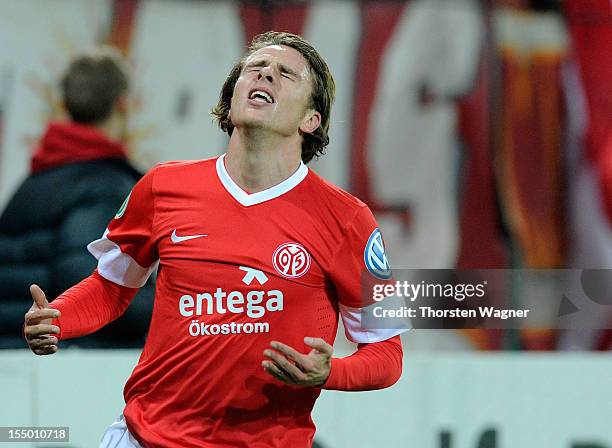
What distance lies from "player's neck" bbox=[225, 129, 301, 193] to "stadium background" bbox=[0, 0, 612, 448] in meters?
2.88

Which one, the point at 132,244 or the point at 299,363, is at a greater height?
the point at 132,244

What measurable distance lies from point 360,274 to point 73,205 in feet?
5.68

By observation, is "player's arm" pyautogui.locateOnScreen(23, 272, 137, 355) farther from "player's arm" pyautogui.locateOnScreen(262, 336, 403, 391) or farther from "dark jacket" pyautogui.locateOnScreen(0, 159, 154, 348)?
"dark jacket" pyautogui.locateOnScreen(0, 159, 154, 348)

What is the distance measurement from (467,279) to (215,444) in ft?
6.96

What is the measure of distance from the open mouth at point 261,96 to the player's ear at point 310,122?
15cm

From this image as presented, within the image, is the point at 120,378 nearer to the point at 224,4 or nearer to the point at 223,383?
the point at 223,383

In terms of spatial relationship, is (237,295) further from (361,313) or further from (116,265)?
(116,265)

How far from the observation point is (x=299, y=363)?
259 centimetres

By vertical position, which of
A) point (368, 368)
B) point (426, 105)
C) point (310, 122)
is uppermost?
point (426, 105)

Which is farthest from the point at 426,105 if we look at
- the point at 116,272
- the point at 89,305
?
the point at 89,305

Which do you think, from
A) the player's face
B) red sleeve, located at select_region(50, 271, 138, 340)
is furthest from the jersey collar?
red sleeve, located at select_region(50, 271, 138, 340)

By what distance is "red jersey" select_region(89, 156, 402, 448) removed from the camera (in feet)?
9.26

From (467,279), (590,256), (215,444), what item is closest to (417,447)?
(467,279)

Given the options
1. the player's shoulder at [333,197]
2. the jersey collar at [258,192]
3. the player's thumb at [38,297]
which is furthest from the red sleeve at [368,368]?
the player's thumb at [38,297]
